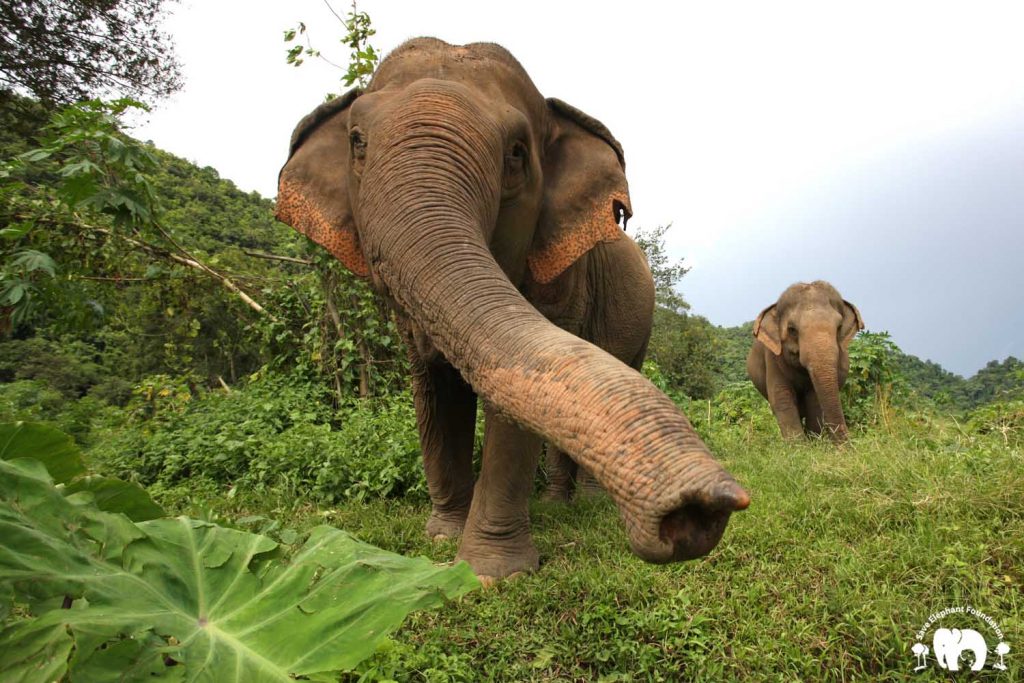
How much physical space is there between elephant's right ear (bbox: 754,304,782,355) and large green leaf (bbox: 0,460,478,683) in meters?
8.26

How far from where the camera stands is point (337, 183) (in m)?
3.72

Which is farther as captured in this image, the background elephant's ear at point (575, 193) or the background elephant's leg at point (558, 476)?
the background elephant's leg at point (558, 476)

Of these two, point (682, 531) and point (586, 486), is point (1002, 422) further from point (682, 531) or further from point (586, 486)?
point (682, 531)

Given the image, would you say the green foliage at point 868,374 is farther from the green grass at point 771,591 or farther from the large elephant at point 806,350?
the green grass at point 771,591

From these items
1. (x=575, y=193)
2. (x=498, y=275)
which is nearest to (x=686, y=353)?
(x=575, y=193)

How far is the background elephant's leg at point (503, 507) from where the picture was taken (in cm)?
366

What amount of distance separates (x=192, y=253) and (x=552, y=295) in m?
6.23

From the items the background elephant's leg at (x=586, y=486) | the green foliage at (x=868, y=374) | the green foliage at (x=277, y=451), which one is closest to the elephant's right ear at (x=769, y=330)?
the green foliage at (x=868, y=374)

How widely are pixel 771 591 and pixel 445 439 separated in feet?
7.03

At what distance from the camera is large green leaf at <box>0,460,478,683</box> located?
4.77ft

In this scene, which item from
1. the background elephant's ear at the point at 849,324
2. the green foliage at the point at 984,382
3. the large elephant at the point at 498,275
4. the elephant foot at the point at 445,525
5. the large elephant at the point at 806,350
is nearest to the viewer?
the large elephant at the point at 498,275

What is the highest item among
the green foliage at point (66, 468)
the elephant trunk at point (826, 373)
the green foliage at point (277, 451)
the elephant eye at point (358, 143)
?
the elephant trunk at point (826, 373)

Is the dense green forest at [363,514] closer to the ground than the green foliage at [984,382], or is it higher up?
closer to the ground

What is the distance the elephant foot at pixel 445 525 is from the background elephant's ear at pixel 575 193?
1.68 metres
